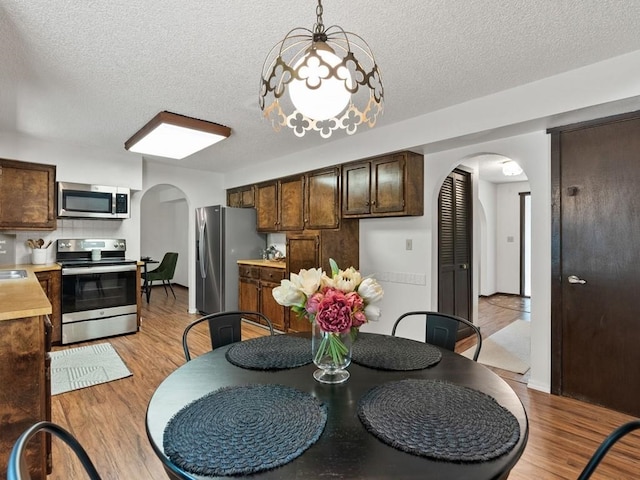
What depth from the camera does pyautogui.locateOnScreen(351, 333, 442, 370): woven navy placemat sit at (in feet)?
4.65

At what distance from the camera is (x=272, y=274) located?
4500mm

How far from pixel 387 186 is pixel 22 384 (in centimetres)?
306

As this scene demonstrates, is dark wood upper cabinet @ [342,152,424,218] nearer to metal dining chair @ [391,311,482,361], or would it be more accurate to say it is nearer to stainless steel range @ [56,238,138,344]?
metal dining chair @ [391,311,482,361]

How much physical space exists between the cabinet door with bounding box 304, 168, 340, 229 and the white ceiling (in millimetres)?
1190

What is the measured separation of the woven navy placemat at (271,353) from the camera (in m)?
1.42

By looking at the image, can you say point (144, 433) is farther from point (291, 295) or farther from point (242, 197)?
point (242, 197)

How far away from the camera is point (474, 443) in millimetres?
884

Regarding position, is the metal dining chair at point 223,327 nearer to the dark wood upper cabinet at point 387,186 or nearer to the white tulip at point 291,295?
the white tulip at point 291,295

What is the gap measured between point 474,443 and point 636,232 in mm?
2343

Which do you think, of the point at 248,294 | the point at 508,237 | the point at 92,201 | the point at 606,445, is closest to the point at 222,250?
the point at 248,294

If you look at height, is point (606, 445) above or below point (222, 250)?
below

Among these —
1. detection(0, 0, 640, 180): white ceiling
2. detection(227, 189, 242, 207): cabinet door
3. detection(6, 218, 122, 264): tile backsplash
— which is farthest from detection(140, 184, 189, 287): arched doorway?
detection(0, 0, 640, 180): white ceiling

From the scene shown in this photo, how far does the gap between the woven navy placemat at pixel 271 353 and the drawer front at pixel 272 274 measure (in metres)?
2.60

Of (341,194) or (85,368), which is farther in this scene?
(341,194)
